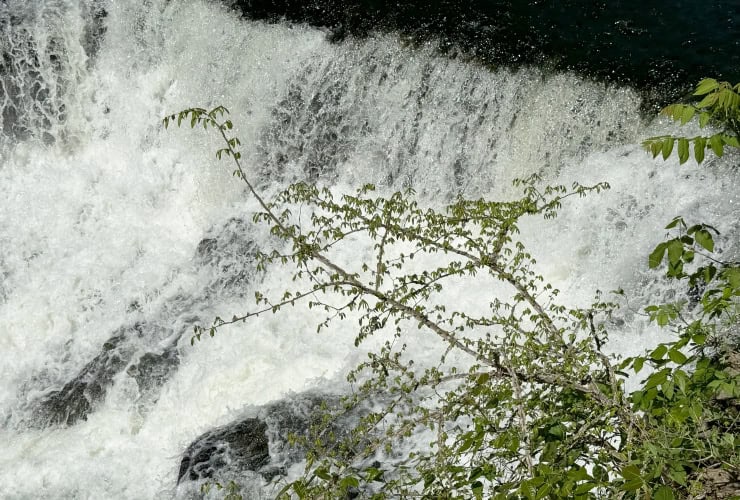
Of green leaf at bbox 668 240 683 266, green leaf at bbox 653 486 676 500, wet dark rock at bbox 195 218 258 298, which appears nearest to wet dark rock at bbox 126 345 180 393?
wet dark rock at bbox 195 218 258 298

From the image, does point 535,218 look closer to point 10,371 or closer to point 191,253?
point 191,253

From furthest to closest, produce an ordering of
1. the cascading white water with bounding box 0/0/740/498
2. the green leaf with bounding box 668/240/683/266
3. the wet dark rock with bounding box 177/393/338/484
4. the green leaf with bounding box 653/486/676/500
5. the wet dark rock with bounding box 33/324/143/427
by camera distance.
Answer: the wet dark rock with bounding box 33/324/143/427, the cascading white water with bounding box 0/0/740/498, the wet dark rock with bounding box 177/393/338/484, the green leaf with bounding box 668/240/683/266, the green leaf with bounding box 653/486/676/500

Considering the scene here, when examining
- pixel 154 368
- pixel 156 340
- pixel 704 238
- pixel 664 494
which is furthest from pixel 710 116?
pixel 156 340

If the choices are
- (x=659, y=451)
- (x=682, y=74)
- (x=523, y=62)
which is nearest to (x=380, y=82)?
(x=523, y=62)

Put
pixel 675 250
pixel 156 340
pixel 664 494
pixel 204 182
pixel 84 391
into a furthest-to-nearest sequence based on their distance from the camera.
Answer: pixel 204 182
pixel 156 340
pixel 84 391
pixel 675 250
pixel 664 494

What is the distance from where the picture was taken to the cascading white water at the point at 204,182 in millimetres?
5512

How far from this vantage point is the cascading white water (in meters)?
5.51

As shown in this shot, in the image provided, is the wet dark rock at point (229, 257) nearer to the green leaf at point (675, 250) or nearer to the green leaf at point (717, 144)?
the green leaf at point (675, 250)

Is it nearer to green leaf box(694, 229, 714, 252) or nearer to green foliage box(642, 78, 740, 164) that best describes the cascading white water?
green leaf box(694, 229, 714, 252)

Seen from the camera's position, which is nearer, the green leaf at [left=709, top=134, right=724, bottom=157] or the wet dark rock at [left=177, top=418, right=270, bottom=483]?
the green leaf at [left=709, top=134, right=724, bottom=157]

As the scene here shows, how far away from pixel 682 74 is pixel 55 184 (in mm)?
6257

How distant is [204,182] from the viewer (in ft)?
24.9

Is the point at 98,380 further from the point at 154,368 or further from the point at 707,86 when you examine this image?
the point at 707,86

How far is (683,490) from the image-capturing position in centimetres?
259
